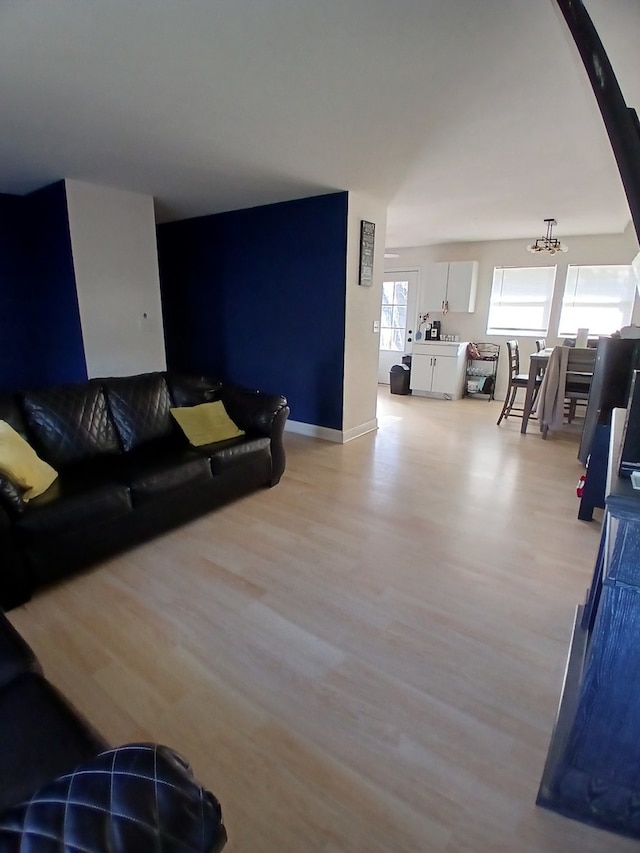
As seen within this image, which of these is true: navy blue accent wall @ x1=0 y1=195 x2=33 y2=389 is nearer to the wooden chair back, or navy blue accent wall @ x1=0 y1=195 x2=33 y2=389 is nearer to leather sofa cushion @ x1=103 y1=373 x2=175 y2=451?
leather sofa cushion @ x1=103 y1=373 x2=175 y2=451

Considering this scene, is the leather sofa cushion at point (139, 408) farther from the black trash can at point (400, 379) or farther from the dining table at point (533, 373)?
the black trash can at point (400, 379)

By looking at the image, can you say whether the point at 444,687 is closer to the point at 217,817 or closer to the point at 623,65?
the point at 217,817

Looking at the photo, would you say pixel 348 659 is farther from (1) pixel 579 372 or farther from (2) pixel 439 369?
(2) pixel 439 369

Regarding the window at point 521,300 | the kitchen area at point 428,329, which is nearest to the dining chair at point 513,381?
the kitchen area at point 428,329

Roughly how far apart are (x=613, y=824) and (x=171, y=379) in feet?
10.9

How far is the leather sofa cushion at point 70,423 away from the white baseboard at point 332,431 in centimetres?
231

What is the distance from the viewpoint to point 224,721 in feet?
4.96

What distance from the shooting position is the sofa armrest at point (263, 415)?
3314 millimetres

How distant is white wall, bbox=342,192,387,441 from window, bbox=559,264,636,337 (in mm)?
3291

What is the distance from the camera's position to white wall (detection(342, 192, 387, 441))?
425 centimetres

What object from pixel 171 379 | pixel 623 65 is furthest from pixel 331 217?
pixel 623 65

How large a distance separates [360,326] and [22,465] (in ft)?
10.8

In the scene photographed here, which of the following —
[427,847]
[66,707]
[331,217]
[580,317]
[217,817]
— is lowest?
[427,847]

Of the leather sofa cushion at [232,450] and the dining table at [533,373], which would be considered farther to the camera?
the dining table at [533,373]
